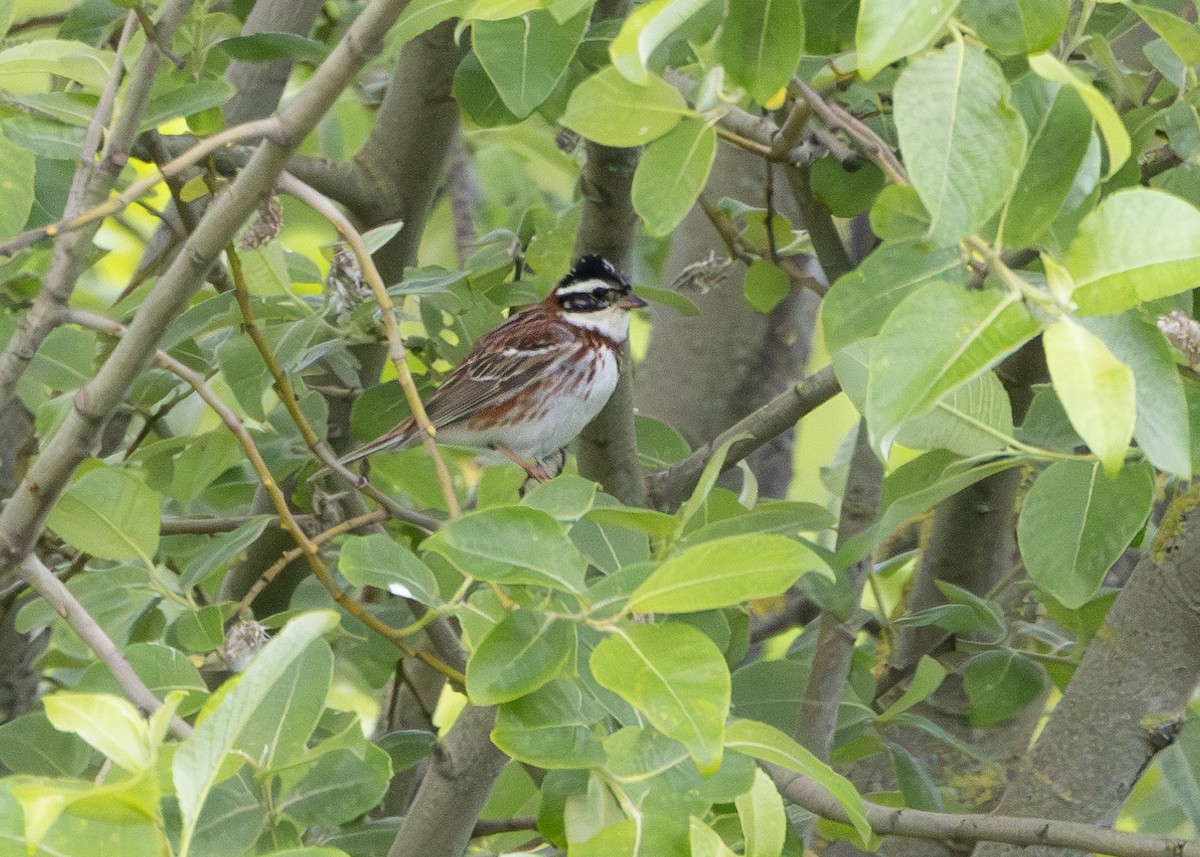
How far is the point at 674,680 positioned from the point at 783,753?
0.21m

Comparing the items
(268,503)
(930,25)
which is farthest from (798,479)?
(930,25)

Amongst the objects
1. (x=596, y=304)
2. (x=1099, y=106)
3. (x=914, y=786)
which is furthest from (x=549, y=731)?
(x=596, y=304)

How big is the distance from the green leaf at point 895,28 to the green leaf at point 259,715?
0.54 meters

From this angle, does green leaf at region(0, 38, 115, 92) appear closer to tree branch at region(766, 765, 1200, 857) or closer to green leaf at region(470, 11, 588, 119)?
green leaf at region(470, 11, 588, 119)

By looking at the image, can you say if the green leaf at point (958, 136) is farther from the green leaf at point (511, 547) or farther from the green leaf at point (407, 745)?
the green leaf at point (407, 745)

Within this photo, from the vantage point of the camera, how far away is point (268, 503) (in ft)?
7.82

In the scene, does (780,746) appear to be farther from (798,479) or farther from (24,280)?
(798,479)

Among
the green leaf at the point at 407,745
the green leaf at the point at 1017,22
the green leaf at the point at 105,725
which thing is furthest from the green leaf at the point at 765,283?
the green leaf at the point at 105,725

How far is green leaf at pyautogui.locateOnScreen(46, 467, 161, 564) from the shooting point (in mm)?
1625

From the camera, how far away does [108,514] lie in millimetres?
1637

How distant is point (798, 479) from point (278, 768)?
9.35ft

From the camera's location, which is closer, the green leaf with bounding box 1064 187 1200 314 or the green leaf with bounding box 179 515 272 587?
the green leaf with bounding box 1064 187 1200 314

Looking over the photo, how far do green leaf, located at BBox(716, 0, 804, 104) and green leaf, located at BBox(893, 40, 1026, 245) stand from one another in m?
0.21

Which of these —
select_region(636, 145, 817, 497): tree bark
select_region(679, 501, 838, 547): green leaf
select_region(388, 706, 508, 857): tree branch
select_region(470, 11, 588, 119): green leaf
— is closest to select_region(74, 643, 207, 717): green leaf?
select_region(388, 706, 508, 857): tree branch
